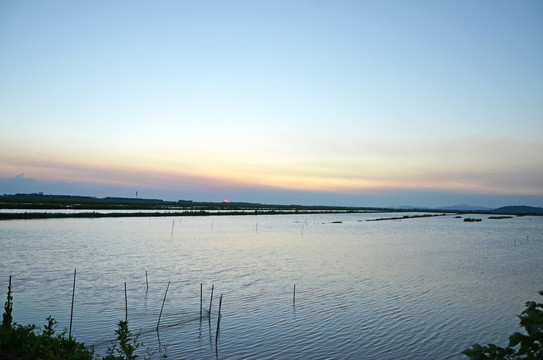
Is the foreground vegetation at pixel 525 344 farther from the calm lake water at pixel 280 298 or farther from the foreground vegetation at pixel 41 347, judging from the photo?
the calm lake water at pixel 280 298

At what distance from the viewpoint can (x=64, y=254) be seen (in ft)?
89.1

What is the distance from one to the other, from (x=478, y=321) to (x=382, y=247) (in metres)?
23.6

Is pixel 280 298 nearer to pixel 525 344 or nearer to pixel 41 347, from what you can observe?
pixel 41 347

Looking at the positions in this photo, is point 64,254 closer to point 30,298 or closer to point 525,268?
point 30,298

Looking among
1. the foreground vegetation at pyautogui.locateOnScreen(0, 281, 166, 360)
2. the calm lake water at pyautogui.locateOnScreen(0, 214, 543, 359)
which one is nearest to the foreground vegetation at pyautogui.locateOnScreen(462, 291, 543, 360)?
the foreground vegetation at pyautogui.locateOnScreen(0, 281, 166, 360)

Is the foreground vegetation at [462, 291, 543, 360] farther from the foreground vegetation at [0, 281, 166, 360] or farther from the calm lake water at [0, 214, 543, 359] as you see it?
the calm lake water at [0, 214, 543, 359]

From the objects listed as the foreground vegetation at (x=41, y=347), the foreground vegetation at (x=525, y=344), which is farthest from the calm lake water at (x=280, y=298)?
the foreground vegetation at (x=525, y=344)

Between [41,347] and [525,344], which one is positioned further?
[41,347]

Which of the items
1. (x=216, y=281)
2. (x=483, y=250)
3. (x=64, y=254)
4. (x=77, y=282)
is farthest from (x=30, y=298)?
(x=483, y=250)

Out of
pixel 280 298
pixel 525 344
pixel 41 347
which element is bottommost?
pixel 280 298

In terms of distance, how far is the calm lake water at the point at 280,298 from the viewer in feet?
37.6

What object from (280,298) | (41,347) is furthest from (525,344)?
(280,298)

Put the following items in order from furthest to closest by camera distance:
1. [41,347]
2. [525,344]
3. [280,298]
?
[280,298], [41,347], [525,344]

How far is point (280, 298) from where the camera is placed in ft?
53.9
